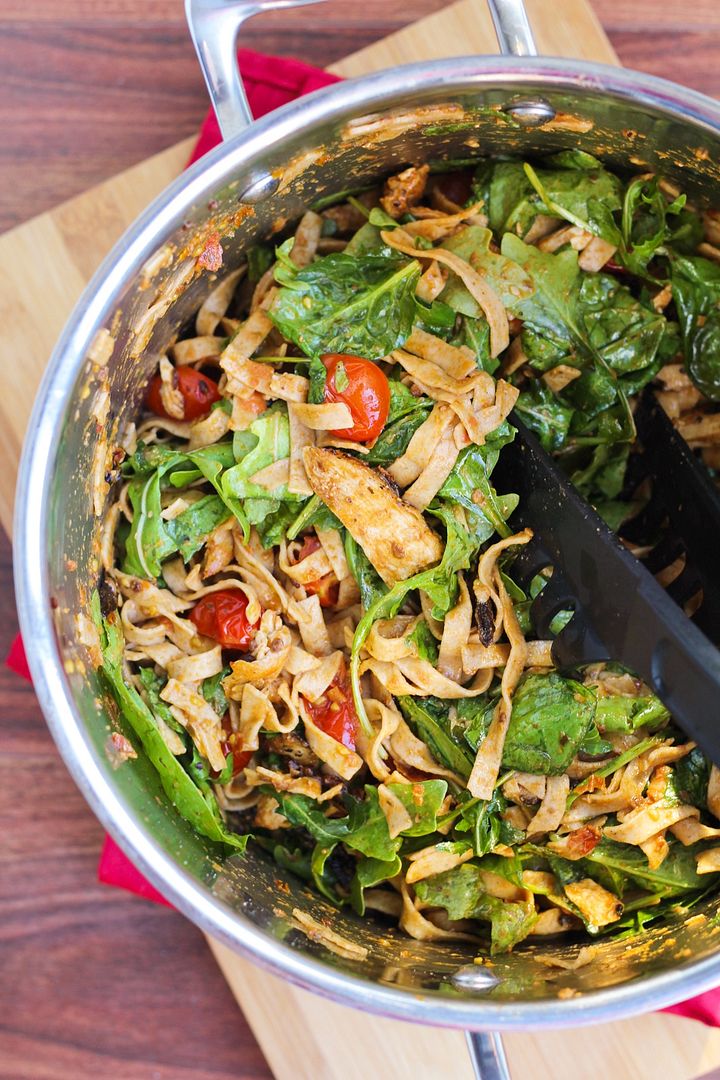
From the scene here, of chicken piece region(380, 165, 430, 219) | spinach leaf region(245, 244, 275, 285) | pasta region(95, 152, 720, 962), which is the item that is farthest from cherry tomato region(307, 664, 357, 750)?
chicken piece region(380, 165, 430, 219)

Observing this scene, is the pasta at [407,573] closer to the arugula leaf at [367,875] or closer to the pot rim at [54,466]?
the arugula leaf at [367,875]

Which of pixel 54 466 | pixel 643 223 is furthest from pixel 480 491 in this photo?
pixel 54 466

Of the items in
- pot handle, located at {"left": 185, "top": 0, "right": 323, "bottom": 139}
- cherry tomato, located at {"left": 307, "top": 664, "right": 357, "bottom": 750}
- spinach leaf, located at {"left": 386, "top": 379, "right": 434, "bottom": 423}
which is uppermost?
pot handle, located at {"left": 185, "top": 0, "right": 323, "bottom": 139}

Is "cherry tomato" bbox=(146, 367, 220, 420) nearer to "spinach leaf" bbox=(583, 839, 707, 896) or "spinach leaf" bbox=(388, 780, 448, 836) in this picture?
"spinach leaf" bbox=(388, 780, 448, 836)

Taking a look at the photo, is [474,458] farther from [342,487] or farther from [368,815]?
A: [368,815]

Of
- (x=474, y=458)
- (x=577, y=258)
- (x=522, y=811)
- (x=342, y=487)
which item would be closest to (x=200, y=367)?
(x=342, y=487)

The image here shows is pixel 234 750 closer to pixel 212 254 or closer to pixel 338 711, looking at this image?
pixel 338 711
